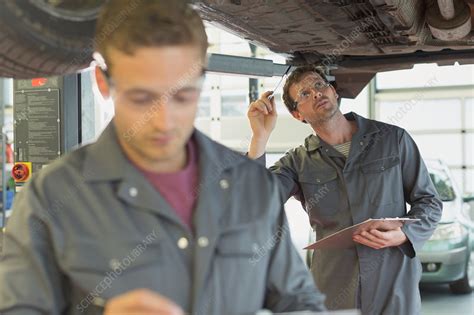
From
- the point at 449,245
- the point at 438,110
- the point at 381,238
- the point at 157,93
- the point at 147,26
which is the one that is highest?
the point at 438,110

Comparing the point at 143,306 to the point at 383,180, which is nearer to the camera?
the point at 143,306

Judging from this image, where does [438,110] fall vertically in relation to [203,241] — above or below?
above

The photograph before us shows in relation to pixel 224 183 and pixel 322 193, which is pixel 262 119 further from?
pixel 224 183

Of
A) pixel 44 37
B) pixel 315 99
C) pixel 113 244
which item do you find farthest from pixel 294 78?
pixel 113 244

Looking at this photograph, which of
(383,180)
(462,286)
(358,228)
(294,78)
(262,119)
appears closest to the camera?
(358,228)

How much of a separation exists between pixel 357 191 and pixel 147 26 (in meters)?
1.75

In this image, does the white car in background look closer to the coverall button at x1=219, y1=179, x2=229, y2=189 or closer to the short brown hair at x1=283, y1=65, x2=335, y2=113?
the short brown hair at x1=283, y1=65, x2=335, y2=113

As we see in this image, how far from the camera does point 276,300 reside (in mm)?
1125

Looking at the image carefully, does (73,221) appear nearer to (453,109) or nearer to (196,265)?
(196,265)

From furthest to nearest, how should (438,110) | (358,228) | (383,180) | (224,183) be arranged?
(438,110)
(383,180)
(358,228)
(224,183)

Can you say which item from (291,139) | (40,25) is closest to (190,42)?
(40,25)

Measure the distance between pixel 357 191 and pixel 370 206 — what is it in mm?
83

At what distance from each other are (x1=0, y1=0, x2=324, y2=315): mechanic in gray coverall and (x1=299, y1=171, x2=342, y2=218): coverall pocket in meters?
1.55

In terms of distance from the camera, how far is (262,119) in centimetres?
263
